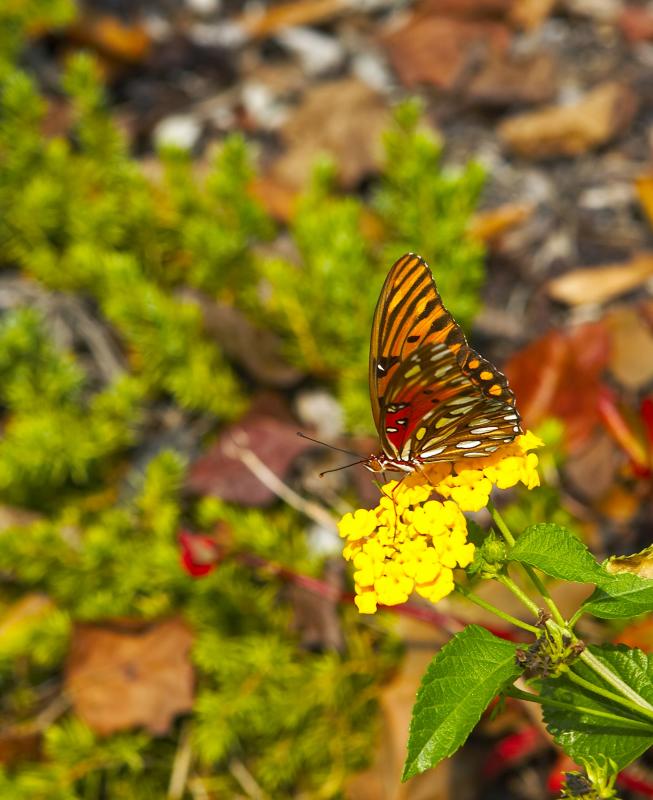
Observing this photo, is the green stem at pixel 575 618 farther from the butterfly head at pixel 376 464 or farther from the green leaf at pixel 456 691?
the butterfly head at pixel 376 464

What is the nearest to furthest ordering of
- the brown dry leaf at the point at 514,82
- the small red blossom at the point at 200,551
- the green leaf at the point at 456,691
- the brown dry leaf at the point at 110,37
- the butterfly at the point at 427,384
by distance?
the green leaf at the point at 456,691, the butterfly at the point at 427,384, the small red blossom at the point at 200,551, the brown dry leaf at the point at 514,82, the brown dry leaf at the point at 110,37

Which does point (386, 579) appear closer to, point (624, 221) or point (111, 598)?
point (111, 598)

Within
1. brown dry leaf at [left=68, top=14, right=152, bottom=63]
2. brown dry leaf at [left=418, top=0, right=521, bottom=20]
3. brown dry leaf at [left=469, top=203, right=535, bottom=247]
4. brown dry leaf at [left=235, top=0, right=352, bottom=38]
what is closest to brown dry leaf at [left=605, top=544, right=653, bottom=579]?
brown dry leaf at [left=469, top=203, right=535, bottom=247]

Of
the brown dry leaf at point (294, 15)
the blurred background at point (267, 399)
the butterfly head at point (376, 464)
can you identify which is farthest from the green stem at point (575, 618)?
the brown dry leaf at point (294, 15)

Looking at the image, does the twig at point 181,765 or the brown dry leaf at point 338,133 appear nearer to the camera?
the twig at point 181,765

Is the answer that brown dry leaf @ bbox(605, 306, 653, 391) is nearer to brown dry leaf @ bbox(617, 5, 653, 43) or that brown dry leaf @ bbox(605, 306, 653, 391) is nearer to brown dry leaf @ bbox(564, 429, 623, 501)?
brown dry leaf @ bbox(564, 429, 623, 501)

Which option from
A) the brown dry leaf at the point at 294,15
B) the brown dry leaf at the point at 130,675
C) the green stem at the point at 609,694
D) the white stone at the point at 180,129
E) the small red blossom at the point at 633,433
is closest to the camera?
the green stem at the point at 609,694
